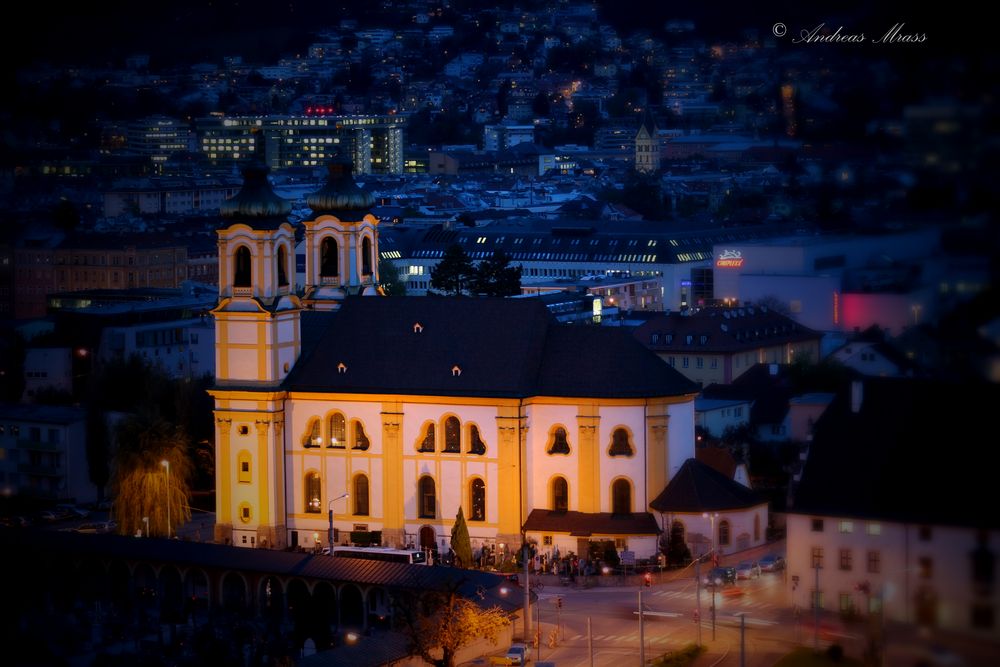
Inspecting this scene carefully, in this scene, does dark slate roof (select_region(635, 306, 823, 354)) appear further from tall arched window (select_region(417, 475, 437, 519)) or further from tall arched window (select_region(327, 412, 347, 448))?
tall arched window (select_region(417, 475, 437, 519))

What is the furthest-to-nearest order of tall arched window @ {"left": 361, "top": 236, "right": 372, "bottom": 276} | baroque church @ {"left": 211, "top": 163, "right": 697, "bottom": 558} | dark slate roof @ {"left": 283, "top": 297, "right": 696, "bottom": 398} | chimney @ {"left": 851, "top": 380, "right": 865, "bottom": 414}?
tall arched window @ {"left": 361, "top": 236, "right": 372, "bottom": 276}
dark slate roof @ {"left": 283, "top": 297, "right": 696, "bottom": 398}
baroque church @ {"left": 211, "top": 163, "right": 697, "bottom": 558}
chimney @ {"left": 851, "top": 380, "right": 865, "bottom": 414}

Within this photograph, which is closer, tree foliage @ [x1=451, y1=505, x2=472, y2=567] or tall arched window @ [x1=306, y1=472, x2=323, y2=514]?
tree foliage @ [x1=451, y1=505, x2=472, y2=567]

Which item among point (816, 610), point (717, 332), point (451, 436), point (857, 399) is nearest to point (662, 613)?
point (451, 436)

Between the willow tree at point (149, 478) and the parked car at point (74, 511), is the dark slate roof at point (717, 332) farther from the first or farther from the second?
the willow tree at point (149, 478)

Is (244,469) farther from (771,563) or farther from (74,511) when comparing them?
(771,563)

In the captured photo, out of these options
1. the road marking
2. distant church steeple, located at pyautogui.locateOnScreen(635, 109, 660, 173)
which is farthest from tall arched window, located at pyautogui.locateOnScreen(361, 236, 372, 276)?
distant church steeple, located at pyautogui.locateOnScreen(635, 109, 660, 173)

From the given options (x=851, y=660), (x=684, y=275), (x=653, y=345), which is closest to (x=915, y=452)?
(x=851, y=660)
